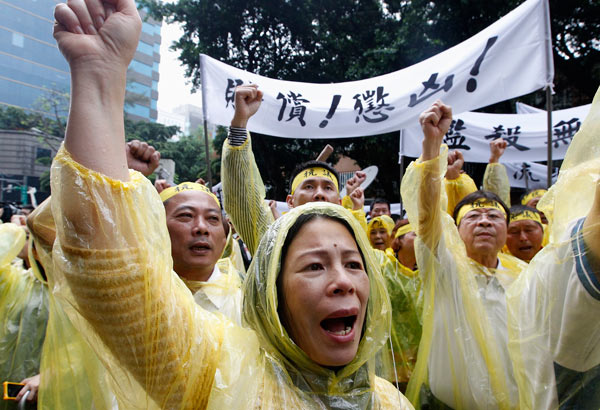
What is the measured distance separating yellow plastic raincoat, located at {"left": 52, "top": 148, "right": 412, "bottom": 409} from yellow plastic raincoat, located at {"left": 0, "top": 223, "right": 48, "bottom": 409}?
7.26 ft

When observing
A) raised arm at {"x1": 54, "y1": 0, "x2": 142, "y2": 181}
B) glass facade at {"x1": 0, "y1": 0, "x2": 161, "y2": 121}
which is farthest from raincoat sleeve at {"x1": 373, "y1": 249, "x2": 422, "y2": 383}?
glass facade at {"x1": 0, "y1": 0, "x2": 161, "y2": 121}

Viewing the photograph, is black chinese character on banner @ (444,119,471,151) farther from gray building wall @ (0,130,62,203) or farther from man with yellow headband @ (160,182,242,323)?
gray building wall @ (0,130,62,203)

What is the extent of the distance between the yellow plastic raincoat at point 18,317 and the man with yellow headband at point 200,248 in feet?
4.12

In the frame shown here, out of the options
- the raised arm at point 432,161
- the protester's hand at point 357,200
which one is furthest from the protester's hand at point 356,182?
the raised arm at point 432,161

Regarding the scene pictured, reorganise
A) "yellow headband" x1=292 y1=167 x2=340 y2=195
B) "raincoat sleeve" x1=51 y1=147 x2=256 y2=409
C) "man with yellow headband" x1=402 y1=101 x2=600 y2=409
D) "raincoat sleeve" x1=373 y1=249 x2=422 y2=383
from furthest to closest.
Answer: "raincoat sleeve" x1=373 y1=249 x2=422 y2=383, "yellow headband" x1=292 y1=167 x2=340 y2=195, "man with yellow headband" x1=402 y1=101 x2=600 y2=409, "raincoat sleeve" x1=51 y1=147 x2=256 y2=409

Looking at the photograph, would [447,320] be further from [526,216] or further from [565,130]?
[565,130]

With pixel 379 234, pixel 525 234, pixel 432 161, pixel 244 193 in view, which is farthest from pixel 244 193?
pixel 379 234

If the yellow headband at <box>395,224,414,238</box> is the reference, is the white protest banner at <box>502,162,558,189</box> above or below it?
above

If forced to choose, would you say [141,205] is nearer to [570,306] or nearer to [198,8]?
[570,306]

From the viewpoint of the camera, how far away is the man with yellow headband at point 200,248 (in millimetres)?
2152

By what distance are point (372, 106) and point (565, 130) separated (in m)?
3.30

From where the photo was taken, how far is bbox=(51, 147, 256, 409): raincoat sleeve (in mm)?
887

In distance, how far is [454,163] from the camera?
3355 millimetres

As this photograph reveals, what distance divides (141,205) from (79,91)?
275 mm
